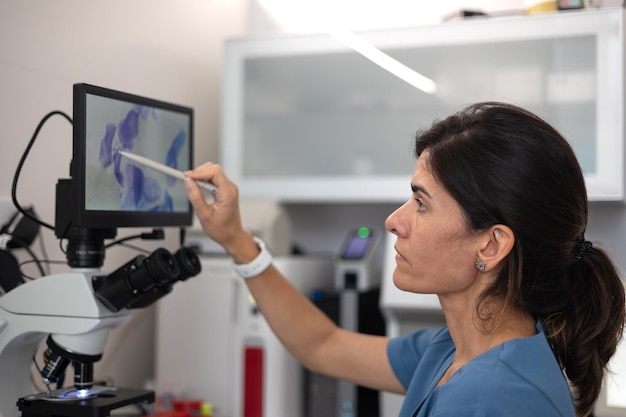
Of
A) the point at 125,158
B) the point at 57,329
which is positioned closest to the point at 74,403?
the point at 57,329

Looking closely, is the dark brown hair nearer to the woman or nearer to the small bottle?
the woman

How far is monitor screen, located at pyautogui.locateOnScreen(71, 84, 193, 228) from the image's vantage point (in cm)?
105

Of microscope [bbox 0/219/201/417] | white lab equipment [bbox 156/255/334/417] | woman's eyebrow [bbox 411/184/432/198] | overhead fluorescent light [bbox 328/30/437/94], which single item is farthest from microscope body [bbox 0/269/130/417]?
overhead fluorescent light [bbox 328/30/437/94]

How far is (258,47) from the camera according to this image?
2.03 m

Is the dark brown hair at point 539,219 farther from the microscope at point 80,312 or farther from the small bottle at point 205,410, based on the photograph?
the small bottle at point 205,410

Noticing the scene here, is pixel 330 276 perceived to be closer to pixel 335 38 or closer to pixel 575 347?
pixel 335 38

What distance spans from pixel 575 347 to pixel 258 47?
49.5 inches

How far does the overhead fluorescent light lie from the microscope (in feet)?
3.18

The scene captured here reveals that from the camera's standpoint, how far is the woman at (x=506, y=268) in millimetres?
979

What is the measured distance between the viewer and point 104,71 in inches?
64.8

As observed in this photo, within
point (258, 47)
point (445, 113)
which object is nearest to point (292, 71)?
point (258, 47)

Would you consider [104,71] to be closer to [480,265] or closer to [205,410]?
[205,410]

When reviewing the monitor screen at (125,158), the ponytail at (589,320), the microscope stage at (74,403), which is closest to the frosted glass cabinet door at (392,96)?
the ponytail at (589,320)

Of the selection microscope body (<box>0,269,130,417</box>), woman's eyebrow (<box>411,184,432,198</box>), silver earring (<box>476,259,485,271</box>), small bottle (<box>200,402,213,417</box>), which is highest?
woman's eyebrow (<box>411,184,432,198</box>)
